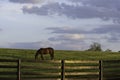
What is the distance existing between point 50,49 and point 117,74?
2692 cm

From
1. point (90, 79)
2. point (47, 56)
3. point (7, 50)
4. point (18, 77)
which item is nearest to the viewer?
point (18, 77)

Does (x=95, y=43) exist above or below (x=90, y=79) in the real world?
above

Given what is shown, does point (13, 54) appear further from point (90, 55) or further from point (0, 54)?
point (90, 55)

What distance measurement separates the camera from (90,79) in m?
25.0

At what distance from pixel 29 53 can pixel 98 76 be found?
Answer: 35164 millimetres

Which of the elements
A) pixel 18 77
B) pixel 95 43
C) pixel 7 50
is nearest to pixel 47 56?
pixel 7 50

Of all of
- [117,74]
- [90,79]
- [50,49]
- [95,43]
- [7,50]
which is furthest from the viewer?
[95,43]

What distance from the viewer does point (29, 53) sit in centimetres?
6034

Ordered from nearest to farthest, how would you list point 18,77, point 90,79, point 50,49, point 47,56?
1. point 18,77
2. point 90,79
3. point 50,49
4. point 47,56

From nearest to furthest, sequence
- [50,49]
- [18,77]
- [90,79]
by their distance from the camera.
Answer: [18,77], [90,79], [50,49]

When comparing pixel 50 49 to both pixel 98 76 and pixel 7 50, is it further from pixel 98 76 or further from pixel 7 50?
pixel 98 76

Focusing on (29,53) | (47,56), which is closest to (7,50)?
(29,53)

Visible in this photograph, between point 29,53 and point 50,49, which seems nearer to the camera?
point 50,49

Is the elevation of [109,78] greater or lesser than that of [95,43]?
lesser
